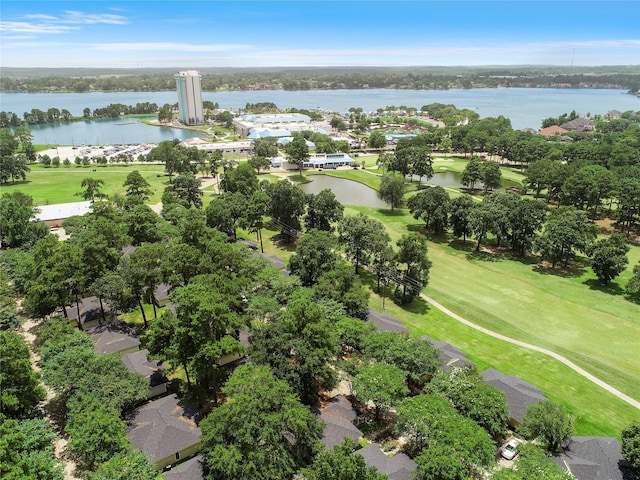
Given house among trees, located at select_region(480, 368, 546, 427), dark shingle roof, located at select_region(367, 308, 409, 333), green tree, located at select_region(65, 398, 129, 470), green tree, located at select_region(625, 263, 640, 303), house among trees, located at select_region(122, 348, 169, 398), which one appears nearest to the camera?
green tree, located at select_region(65, 398, 129, 470)

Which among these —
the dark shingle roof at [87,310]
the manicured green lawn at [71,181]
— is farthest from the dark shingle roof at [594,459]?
the manicured green lawn at [71,181]

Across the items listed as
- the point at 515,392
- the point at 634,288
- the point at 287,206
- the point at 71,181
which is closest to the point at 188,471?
the point at 515,392

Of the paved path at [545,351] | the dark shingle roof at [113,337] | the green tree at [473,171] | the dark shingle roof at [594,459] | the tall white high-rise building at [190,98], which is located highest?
the tall white high-rise building at [190,98]

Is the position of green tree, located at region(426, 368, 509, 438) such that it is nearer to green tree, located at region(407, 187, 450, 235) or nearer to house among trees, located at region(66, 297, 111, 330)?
house among trees, located at region(66, 297, 111, 330)

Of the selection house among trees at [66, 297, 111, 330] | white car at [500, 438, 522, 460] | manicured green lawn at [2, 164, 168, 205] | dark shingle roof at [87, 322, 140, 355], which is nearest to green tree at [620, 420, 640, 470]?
white car at [500, 438, 522, 460]

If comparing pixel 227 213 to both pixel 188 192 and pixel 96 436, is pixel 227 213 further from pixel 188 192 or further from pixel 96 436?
pixel 96 436

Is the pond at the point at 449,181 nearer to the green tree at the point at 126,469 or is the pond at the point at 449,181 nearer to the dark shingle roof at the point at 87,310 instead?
the dark shingle roof at the point at 87,310

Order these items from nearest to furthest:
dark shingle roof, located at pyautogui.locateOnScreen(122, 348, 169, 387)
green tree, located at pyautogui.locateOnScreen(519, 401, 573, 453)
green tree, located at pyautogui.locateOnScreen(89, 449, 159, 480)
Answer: green tree, located at pyautogui.locateOnScreen(89, 449, 159, 480) < green tree, located at pyautogui.locateOnScreen(519, 401, 573, 453) < dark shingle roof, located at pyautogui.locateOnScreen(122, 348, 169, 387)
